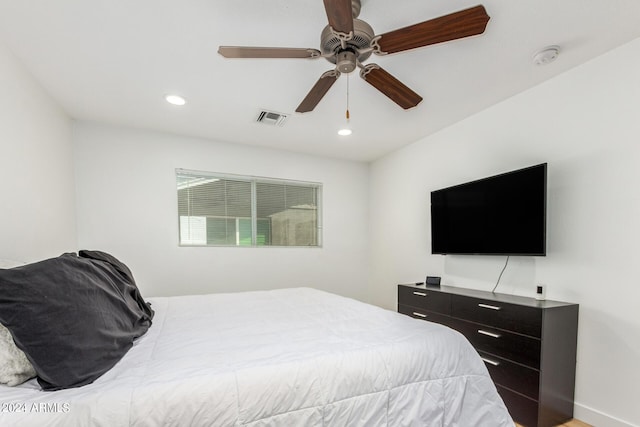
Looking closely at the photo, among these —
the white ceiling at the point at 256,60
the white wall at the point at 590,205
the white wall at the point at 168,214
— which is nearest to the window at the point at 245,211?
the white wall at the point at 168,214

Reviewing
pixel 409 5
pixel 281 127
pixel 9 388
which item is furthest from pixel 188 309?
pixel 409 5

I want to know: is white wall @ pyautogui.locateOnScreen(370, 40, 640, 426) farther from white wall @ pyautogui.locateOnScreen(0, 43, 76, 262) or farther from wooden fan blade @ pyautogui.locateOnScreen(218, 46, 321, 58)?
white wall @ pyautogui.locateOnScreen(0, 43, 76, 262)

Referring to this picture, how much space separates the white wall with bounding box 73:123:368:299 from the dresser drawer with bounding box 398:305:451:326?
4.50 feet

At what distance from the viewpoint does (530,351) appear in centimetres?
185

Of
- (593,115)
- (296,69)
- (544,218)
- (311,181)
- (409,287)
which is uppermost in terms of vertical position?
(296,69)

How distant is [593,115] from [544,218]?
0.78 meters

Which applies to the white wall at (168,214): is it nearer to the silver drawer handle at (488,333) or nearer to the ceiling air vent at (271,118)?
the ceiling air vent at (271,118)

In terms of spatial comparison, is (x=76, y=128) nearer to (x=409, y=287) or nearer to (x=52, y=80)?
(x=52, y=80)

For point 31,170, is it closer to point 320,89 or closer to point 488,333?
point 320,89

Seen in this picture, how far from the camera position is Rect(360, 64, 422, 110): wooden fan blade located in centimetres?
164

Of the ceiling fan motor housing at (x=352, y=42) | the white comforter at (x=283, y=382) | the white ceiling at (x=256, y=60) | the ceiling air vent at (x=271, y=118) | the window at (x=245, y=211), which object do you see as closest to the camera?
the white comforter at (x=283, y=382)

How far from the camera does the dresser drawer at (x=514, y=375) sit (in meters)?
1.82

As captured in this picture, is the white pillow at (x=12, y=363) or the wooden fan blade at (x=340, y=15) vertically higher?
the wooden fan blade at (x=340, y=15)

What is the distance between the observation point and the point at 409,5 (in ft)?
5.01
